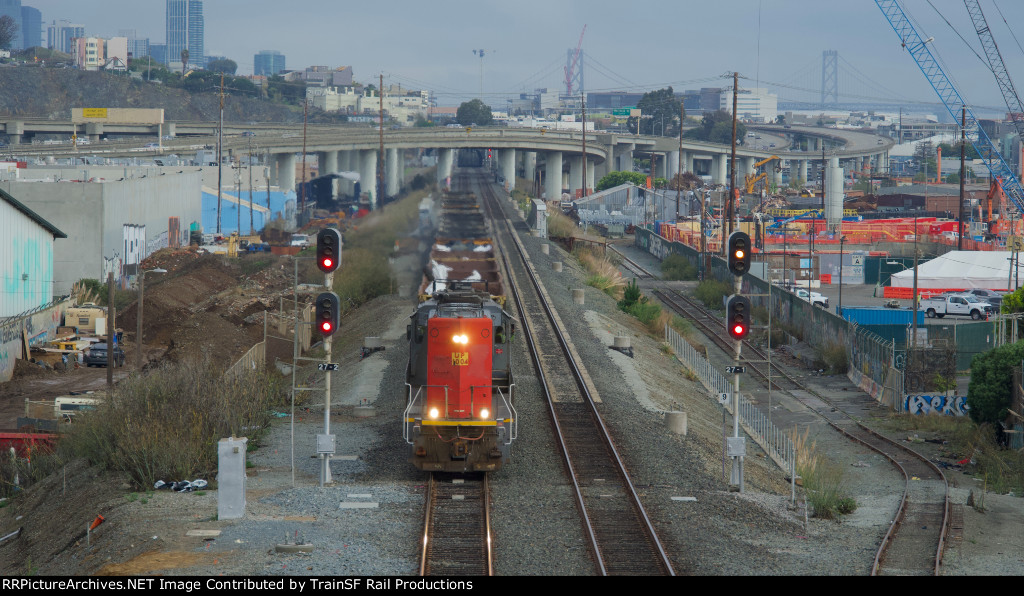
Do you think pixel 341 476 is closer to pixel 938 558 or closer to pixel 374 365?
pixel 938 558

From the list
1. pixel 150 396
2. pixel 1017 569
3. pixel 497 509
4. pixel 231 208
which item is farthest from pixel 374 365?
pixel 231 208

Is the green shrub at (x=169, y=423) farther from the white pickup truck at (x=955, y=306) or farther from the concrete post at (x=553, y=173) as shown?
the concrete post at (x=553, y=173)

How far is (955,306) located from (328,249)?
1824 inches

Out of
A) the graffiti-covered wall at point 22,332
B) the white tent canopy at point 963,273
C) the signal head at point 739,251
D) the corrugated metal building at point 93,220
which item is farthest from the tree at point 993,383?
the corrugated metal building at point 93,220

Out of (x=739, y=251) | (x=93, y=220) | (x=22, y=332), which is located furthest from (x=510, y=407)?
(x=93, y=220)

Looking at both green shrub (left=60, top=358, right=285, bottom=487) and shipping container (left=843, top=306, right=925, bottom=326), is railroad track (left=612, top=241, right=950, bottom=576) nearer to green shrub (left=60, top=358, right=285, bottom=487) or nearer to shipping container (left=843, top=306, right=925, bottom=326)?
shipping container (left=843, top=306, right=925, bottom=326)

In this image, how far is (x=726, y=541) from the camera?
55.3 ft

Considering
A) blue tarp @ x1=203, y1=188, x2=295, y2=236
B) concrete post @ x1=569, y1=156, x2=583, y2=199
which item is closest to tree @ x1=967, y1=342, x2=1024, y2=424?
blue tarp @ x1=203, y1=188, x2=295, y2=236

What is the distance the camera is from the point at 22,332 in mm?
43750

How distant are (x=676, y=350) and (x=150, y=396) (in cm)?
2649

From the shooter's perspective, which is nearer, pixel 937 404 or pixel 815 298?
pixel 937 404

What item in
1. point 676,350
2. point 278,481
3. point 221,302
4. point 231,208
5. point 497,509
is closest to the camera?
point 497,509

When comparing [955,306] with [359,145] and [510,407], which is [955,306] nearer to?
[510,407]

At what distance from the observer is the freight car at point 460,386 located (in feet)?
65.3
